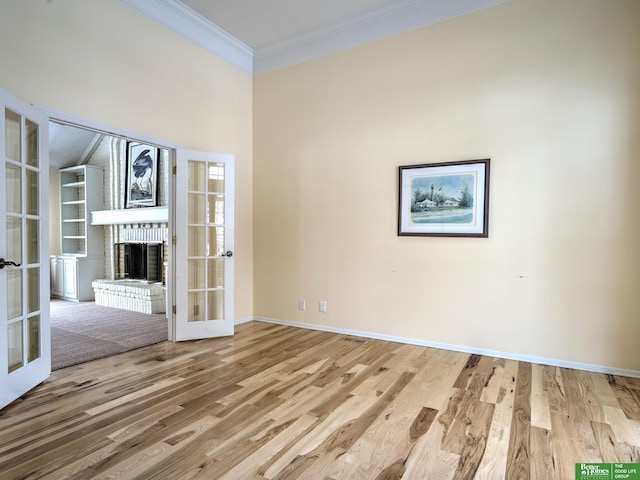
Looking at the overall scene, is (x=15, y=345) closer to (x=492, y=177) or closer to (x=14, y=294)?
(x=14, y=294)

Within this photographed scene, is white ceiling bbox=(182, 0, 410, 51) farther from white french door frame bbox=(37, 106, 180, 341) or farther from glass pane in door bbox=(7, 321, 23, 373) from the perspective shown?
glass pane in door bbox=(7, 321, 23, 373)

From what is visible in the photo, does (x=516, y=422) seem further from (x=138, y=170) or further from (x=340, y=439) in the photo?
(x=138, y=170)

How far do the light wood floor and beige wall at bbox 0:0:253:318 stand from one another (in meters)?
2.07

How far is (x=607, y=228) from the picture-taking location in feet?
10.5

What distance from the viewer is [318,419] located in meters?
2.41

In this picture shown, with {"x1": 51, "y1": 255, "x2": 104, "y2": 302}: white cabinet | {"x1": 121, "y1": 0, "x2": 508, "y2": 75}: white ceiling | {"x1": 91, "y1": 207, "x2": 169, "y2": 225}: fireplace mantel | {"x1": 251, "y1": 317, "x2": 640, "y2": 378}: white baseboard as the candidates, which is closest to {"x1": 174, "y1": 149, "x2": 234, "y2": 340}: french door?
{"x1": 251, "y1": 317, "x2": 640, "y2": 378}: white baseboard

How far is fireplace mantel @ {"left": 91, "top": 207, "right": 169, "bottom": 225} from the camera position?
241 inches

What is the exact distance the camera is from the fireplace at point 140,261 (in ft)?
21.1

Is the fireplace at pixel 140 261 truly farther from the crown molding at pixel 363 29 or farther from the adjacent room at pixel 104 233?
the crown molding at pixel 363 29

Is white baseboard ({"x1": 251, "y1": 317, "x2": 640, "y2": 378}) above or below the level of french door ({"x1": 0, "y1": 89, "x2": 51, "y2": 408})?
below

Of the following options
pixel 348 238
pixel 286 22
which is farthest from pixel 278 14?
pixel 348 238

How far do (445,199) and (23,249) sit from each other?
12.3ft

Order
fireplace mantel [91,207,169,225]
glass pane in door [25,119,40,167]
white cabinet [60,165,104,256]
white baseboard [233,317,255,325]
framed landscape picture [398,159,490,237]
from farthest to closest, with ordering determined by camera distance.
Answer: white cabinet [60,165,104,256] → fireplace mantel [91,207,169,225] → white baseboard [233,317,255,325] → framed landscape picture [398,159,490,237] → glass pane in door [25,119,40,167]

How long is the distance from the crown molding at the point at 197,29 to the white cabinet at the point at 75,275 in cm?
485
